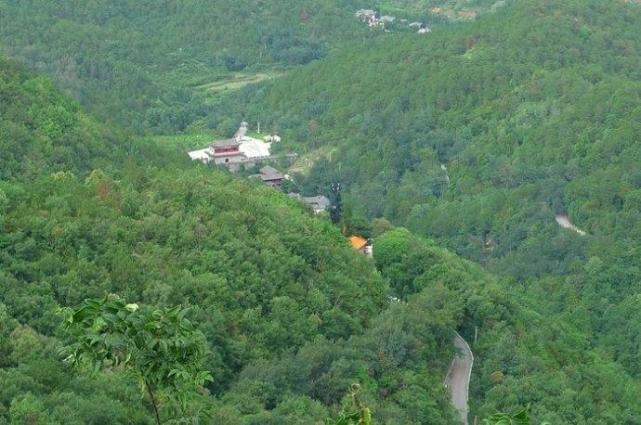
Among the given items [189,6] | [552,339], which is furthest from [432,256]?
[189,6]

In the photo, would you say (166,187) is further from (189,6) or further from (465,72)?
(189,6)

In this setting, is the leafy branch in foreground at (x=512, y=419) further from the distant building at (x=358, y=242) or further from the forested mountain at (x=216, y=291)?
the distant building at (x=358, y=242)

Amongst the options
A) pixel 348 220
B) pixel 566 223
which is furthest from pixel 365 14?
pixel 348 220

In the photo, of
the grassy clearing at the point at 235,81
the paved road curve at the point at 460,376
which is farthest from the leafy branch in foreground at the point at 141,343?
the grassy clearing at the point at 235,81

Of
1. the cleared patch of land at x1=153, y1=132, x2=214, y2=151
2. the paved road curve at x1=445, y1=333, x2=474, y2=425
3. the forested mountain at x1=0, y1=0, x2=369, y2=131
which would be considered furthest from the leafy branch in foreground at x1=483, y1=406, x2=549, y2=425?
the cleared patch of land at x1=153, y1=132, x2=214, y2=151

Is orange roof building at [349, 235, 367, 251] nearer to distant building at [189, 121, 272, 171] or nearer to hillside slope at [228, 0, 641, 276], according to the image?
hillside slope at [228, 0, 641, 276]

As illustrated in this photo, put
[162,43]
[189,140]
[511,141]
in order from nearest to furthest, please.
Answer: [511,141], [189,140], [162,43]

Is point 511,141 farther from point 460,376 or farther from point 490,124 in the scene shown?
point 460,376

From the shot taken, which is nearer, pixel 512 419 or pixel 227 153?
pixel 512 419
